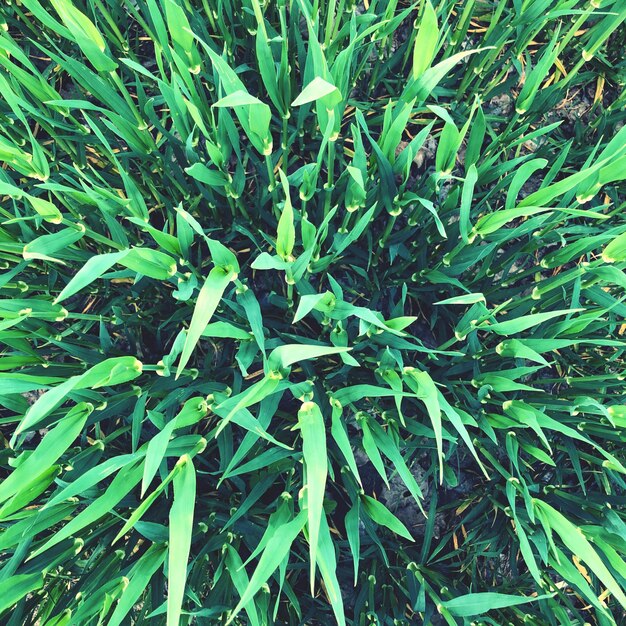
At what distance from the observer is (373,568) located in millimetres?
802

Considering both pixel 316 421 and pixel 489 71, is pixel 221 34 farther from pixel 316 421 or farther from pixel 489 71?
pixel 316 421

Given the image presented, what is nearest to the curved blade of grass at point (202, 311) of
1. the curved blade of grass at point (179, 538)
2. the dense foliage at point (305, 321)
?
the dense foliage at point (305, 321)

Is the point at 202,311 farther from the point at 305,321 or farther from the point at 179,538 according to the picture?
the point at 305,321

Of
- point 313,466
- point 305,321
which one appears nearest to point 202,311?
point 313,466

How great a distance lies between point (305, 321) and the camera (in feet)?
2.67

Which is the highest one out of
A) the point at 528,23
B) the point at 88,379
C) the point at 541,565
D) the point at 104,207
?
the point at 528,23

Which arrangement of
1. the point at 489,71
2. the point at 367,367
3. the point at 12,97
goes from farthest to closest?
1. the point at 489,71
2. the point at 367,367
3. the point at 12,97

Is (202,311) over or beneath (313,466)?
over

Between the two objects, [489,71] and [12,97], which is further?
[489,71]

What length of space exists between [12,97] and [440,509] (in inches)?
33.7

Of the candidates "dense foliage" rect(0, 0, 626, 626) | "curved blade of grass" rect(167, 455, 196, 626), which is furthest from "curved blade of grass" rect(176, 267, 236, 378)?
"curved blade of grass" rect(167, 455, 196, 626)

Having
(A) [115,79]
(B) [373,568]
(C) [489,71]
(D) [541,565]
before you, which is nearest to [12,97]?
(A) [115,79]

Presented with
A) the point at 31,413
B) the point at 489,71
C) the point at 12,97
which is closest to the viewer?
the point at 31,413

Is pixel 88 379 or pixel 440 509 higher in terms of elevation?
pixel 88 379
